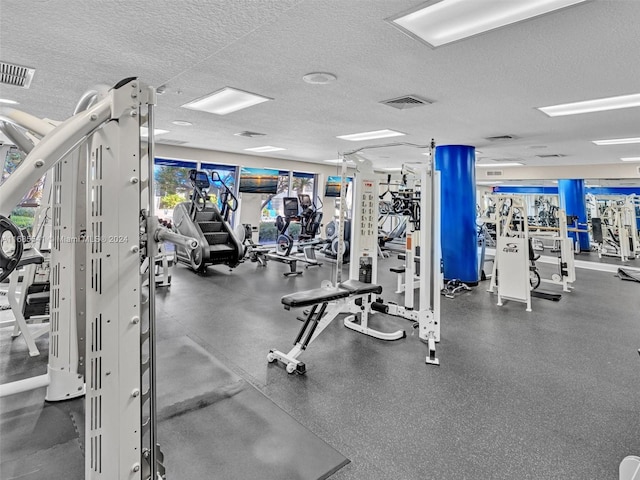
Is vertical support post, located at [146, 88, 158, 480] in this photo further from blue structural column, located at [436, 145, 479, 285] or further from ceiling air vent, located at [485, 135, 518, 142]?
blue structural column, located at [436, 145, 479, 285]

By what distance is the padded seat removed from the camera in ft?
8.64

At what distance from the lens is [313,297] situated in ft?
9.17

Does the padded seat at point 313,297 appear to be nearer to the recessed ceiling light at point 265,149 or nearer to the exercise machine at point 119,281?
the exercise machine at point 119,281

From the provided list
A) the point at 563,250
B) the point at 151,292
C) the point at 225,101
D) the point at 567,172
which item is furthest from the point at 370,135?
the point at 567,172

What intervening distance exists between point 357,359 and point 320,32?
2.56 m

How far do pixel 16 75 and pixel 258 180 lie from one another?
6.28 metres

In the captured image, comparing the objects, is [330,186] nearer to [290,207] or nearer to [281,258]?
[290,207]

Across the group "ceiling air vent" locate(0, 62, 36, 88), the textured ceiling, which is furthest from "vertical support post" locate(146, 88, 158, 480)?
"ceiling air vent" locate(0, 62, 36, 88)

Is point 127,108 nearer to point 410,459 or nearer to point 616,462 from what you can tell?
point 410,459

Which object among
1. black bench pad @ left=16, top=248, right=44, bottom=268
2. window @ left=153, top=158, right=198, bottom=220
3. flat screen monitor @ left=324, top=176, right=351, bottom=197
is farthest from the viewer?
flat screen monitor @ left=324, top=176, right=351, bottom=197

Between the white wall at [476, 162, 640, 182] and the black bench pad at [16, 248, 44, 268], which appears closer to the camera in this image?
the black bench pad at [16, 248, 44, 268]

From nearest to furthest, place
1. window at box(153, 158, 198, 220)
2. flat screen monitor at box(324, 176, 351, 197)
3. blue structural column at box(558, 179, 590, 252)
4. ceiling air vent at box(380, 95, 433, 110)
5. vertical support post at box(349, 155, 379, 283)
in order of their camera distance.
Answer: ceiling air vent at box(380, 95, 433, 110)
vertical support post at box(349, 155, 379, 283)
window at box(153, 158, 198, 220)
blue structural column at box(558, 179, 590, 252)
flat screen monitor at box(324, 176, 351, 197)

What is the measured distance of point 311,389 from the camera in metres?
2.54

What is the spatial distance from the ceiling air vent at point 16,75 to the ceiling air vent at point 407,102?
10.7 ft
